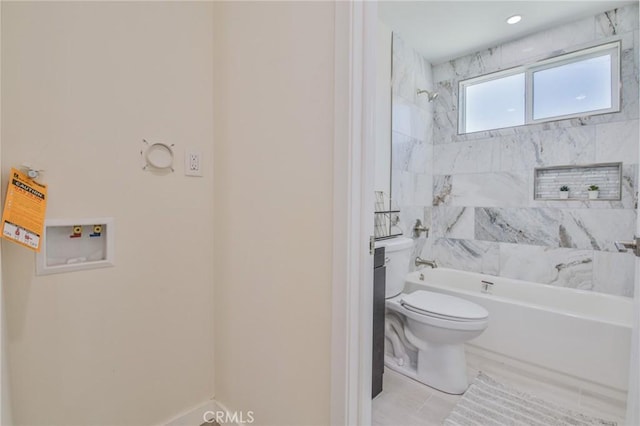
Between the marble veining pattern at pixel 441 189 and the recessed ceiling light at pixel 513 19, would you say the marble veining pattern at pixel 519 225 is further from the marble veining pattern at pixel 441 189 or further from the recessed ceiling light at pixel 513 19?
the recessed ceiling light at pixel 513 19

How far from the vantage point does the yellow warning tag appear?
867 millimetres

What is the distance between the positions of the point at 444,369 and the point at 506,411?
0.33 metres

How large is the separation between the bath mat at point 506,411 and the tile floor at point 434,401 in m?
0.05

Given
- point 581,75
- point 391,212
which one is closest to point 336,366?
point 391,212

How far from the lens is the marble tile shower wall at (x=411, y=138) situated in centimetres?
245

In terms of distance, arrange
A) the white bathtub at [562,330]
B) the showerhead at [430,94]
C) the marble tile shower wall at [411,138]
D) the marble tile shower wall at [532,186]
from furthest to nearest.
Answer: the showerhead at [430,94] → the marble tile shower wall at [411,138] → the marble tile shower wall at [532,186] → the white bathtub at [562,330]

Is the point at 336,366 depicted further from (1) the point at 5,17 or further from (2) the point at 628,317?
(2) the point at 628,317

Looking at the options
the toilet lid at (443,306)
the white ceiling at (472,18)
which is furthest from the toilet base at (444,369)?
the white ceiling at (472,18)

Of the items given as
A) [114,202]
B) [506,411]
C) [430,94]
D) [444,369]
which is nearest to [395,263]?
[444,369]

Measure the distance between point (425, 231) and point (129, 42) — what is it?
2623 millimetres

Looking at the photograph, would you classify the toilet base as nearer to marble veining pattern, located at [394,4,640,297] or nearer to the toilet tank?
the toilet tank

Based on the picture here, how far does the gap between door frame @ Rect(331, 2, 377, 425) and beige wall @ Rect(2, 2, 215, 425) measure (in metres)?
0.46

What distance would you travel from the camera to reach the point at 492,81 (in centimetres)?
271

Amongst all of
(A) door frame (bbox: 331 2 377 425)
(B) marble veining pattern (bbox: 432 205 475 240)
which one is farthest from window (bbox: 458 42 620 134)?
(A) door frame (bbox: 331 2 377 425)
